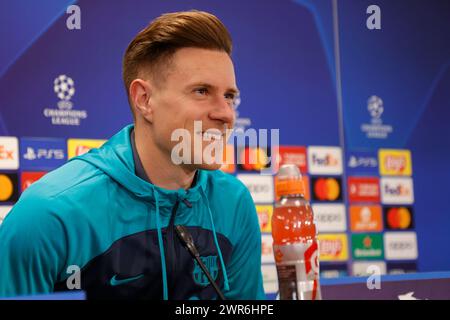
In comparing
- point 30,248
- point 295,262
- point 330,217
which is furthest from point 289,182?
point 330,217

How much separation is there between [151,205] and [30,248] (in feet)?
0.99

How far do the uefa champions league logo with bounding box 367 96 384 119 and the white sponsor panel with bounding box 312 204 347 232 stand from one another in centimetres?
57

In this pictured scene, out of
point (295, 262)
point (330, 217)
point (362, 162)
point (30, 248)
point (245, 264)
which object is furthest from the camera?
point (362, 162)

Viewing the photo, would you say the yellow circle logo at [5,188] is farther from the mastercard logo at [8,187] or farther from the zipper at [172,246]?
the zipper at [172,246]

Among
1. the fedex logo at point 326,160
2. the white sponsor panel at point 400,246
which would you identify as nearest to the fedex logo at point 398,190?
the white sponsor panel at point 400,246

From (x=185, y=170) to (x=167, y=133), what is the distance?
101 millimetres

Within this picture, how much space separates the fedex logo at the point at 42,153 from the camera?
9.15 feet

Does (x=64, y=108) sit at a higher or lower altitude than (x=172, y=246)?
higher

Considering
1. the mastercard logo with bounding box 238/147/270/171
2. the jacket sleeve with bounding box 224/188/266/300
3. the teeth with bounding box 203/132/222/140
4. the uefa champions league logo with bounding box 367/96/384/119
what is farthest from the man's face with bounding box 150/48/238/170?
the uefa champions league logo with bounding box 367/96/384/119

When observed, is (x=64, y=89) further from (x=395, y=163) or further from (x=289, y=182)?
(x=289, y=182)

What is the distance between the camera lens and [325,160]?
3.44 metres

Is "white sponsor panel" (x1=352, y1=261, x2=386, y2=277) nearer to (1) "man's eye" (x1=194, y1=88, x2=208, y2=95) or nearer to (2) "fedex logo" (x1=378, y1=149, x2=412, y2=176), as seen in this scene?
(2) "fedex logo" (x1=378, y1=149, x2=412, y2=176)

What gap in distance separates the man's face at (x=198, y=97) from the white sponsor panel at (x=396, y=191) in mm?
2292

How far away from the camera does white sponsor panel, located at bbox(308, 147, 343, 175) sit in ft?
11.2
